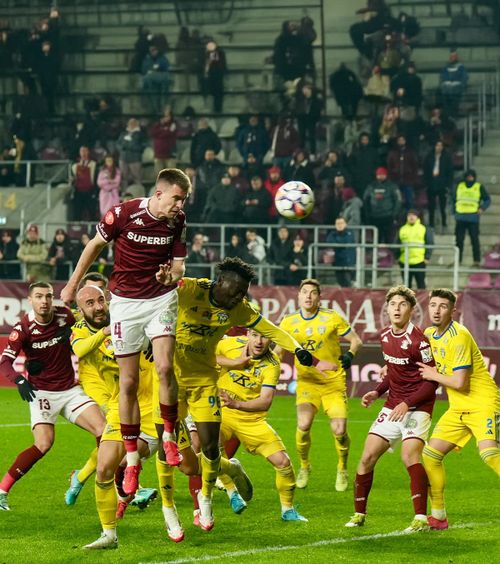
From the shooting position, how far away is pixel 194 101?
32.2 m

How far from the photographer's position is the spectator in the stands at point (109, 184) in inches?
1072

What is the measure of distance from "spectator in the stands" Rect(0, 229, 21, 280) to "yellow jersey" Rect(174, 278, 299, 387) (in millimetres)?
16603

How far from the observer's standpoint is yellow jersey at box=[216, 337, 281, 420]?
39.1 feet

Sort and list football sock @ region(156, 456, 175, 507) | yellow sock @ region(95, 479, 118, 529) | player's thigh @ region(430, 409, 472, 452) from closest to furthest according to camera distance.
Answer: yellow sock @ region(95, 479, 118, 529) < football sock @ region(156, 456, 175, 507) < player's thigh @ region(430, 409, 472, 452)

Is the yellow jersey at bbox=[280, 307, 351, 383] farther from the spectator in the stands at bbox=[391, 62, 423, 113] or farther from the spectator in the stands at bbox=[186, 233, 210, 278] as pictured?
the spectator in the stands at bbox=[391, 62, 423, 113]

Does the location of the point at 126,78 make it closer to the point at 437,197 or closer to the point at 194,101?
the point at 194,101

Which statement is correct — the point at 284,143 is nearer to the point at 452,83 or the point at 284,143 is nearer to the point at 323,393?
the point at 452,83

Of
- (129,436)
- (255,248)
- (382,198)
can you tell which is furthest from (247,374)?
(382,198)

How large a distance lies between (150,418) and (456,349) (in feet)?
9.46

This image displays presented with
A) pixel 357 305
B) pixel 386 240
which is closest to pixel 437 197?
pixel 386 240

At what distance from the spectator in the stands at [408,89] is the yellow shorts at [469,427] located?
18532mm

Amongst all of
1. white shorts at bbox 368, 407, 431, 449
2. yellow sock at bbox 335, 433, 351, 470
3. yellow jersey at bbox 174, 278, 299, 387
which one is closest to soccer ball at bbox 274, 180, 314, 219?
yellow sock at bbox 335, 433, 351, 470

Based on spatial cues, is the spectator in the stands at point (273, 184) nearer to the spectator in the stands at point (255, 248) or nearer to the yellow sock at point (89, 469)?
the spectator in the stands at point (255, 248)

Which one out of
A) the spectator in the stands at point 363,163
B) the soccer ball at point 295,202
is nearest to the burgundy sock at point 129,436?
the soccer ball at point 295,202
